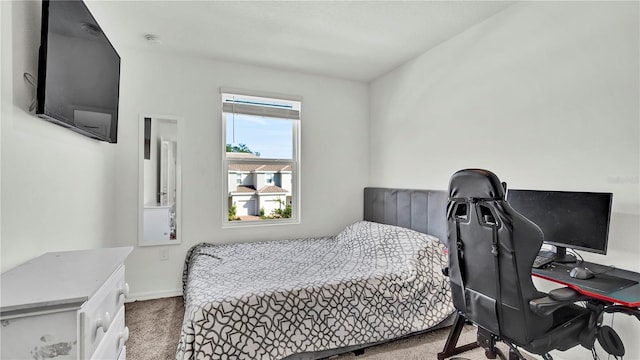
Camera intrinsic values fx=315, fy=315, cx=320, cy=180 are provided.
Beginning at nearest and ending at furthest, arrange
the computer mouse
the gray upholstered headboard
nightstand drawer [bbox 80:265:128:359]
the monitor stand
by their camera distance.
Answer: nightstand drawer [bbox 80:265:128:359]
the computer mouse
the monitor stand
the gray upholstered headboard

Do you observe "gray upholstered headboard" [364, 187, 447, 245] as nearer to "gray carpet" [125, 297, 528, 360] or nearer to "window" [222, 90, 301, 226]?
"gray carpet" [125, 297, 528, 360]

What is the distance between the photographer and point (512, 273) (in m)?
1.50

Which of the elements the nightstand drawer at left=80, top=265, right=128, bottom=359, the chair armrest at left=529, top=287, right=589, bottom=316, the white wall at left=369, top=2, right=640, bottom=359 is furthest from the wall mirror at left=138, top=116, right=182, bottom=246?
the chair armrest at left=529, top=287, right=589, bottom=316

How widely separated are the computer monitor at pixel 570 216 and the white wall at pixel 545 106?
202mm

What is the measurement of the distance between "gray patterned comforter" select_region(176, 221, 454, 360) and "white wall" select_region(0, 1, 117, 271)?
0.83m

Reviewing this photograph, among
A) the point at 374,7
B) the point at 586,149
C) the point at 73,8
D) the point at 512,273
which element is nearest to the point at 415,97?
the point at 374,7

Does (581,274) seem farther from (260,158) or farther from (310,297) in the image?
(260,158)

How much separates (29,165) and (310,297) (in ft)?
5.30

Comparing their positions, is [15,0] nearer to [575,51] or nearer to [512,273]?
[512,273]

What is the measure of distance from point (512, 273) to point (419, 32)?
2.15 m

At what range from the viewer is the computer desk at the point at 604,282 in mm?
1367

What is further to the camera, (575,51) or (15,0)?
(575,51)

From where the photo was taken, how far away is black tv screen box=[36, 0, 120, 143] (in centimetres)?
139

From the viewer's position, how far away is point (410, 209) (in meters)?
3.21
